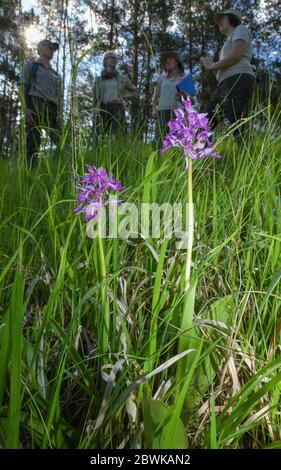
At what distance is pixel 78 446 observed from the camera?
709mm

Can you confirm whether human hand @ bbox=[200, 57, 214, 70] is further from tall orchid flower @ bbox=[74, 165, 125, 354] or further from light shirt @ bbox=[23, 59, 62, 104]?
tall orchid flower @ bbox=[74, 165, 125, 354]

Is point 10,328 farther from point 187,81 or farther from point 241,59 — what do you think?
point 241,59

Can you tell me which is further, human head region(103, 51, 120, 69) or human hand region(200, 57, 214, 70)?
human head region(103, 51, 120, 69)

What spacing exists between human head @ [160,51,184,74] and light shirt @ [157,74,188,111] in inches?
3.8

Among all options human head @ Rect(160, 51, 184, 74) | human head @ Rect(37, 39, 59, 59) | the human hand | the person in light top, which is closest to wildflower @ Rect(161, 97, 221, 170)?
the human hand

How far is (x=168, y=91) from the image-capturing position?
3.88 meters

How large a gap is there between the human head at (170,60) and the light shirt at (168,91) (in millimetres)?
97

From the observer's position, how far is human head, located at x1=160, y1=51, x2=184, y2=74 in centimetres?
403

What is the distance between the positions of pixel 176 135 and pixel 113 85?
3.52m

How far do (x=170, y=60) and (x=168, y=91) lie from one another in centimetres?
48

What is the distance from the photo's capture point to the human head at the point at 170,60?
4.03 m

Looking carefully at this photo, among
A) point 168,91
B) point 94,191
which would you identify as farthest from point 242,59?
point 94,191

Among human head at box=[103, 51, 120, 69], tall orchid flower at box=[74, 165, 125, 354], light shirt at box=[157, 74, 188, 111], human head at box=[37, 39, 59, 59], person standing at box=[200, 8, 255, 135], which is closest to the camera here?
tall orchid flower at box=[74, 165, 125, 354]

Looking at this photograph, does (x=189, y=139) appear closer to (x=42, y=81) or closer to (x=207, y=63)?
(x=207, y=63)
